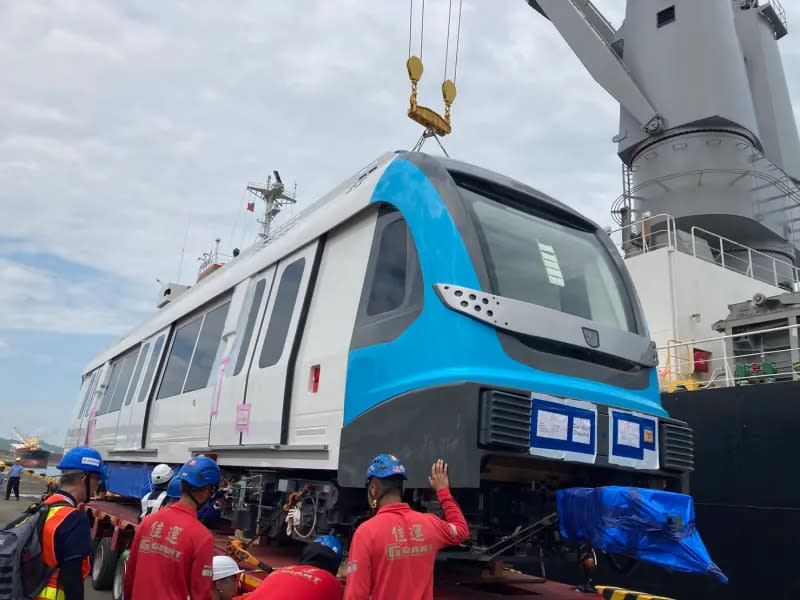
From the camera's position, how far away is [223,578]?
12.8ft

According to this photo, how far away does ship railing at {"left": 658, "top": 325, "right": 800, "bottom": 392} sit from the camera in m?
8.77

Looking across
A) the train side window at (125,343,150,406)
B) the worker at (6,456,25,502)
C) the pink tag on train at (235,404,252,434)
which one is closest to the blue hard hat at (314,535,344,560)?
the pink tag on train at (235,404,252,434)

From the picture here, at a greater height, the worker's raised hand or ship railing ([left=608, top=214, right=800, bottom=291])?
ship railing ([left=608, top=214, right=800, bottom=291])

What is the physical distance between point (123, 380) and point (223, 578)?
25.3 ft

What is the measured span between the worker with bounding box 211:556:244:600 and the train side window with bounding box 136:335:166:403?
5.22 m

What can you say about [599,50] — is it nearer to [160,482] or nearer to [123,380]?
[123,380]

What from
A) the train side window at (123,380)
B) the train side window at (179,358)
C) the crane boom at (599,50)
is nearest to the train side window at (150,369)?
the train side window at (179,358)

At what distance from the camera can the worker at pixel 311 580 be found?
3.12 m

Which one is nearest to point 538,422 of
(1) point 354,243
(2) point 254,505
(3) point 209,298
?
(1) point 354,243

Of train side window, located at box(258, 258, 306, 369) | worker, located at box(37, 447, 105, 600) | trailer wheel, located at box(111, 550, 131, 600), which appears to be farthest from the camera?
trailer wheel, located at box(111, 550, 131, 600)

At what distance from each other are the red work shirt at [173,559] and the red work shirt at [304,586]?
0.47 metres

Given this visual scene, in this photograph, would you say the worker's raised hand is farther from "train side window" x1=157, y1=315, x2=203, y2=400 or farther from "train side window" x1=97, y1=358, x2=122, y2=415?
"train side window" x1=97, y1=358, x2=122, y2=415

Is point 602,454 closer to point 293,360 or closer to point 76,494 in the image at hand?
point 293,360

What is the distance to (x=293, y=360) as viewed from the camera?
489 centimetres
